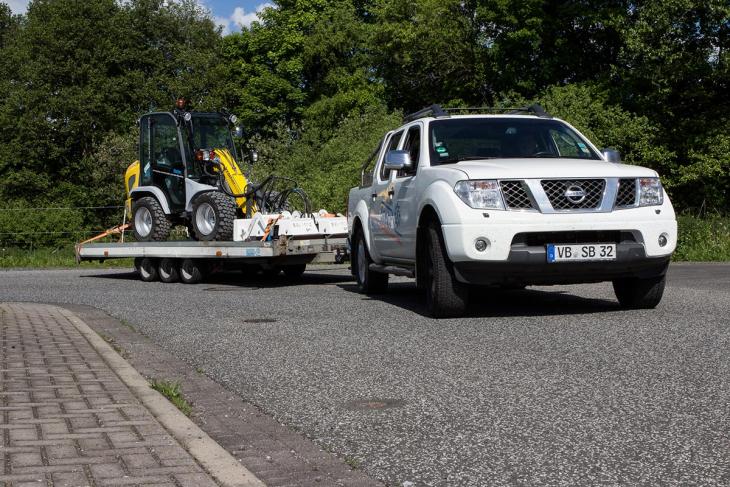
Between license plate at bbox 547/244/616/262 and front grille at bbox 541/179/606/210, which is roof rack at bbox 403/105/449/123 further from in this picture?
license plate at bbox 547/244/616/262

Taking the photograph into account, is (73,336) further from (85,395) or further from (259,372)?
(85,395)

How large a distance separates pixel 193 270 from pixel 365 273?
455 cm

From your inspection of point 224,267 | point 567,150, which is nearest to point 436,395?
point 567,150

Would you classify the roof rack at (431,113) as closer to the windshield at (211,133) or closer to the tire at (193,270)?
the tire at (193,270)

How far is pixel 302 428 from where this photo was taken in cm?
492

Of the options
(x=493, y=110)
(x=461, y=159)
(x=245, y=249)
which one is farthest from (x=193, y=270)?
(x=461, y=159)

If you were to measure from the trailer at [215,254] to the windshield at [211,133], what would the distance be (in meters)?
2.01

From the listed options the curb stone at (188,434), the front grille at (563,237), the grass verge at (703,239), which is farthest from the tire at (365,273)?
the grass verge at (703,239)

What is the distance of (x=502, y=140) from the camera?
1048 cm

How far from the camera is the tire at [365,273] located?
12422 mm

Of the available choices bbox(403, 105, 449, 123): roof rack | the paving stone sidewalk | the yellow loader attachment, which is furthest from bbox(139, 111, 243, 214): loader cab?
the paving stone sidewalk

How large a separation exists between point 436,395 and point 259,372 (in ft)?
5.03

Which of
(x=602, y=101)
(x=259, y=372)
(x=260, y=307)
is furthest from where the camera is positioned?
(x=602, y=101)

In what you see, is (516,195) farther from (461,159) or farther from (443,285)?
(461,159)
